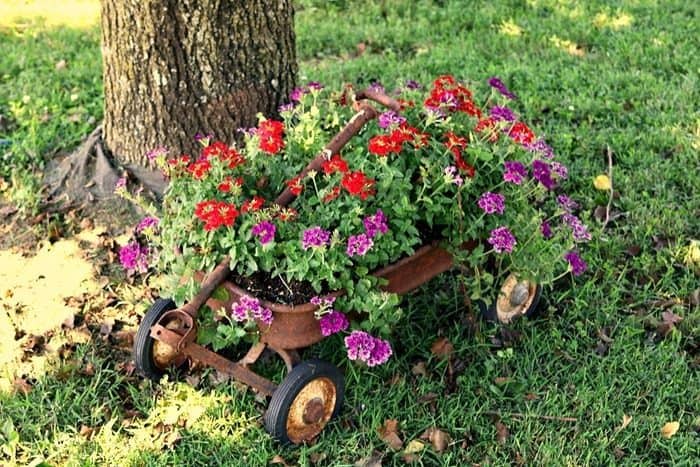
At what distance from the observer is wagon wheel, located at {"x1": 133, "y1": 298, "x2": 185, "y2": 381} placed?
3279 millimetres

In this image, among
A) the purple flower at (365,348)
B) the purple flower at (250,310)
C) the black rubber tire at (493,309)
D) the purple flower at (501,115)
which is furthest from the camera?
the black rubber tire at (493,309)

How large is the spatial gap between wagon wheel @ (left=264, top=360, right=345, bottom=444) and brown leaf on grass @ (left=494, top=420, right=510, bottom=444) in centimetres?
63

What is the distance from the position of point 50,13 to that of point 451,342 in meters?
5.12

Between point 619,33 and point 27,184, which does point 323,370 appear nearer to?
point 27,184

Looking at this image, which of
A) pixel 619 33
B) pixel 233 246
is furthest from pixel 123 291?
pixel 619 33

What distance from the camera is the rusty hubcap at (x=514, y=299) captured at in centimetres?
371

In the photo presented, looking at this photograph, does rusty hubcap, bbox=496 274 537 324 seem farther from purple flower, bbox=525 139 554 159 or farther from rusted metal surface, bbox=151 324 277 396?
rusted metal surface, bbox=151 324 277 396

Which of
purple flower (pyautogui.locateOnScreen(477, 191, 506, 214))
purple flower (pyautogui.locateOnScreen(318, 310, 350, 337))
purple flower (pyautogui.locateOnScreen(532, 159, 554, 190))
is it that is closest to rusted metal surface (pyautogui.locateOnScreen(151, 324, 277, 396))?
purple flower (pyautogui.locateOnScreen(318, 310, 350, 337))

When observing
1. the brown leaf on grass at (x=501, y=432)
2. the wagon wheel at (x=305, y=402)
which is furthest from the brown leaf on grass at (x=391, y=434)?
the brown leaf on grass at (x=501, y=432)

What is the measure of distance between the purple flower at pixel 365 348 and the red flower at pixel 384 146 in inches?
26.4

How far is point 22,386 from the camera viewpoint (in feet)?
11.2

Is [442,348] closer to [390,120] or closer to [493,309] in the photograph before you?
[493,309]

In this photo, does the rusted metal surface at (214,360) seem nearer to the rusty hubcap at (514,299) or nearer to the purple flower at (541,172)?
the rusty hubcap at (514,299)

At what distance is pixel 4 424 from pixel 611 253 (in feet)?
9.62
